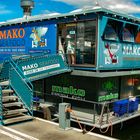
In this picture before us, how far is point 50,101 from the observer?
20609 mm

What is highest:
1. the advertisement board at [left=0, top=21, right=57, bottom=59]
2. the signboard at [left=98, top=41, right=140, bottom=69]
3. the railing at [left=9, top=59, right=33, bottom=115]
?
the advertisement board at [left=0, top=21, right=57, bottom=59]

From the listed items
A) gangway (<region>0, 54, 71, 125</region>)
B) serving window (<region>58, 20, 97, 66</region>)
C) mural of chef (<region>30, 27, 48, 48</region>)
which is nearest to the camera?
gangway (<region>0, 54, 71, 125</region>)

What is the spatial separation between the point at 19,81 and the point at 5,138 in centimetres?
386

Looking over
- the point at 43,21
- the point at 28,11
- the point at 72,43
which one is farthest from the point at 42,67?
the point at 28,11

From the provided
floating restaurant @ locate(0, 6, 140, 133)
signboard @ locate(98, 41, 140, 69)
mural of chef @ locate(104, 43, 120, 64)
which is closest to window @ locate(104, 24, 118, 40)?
floating restaurant @ locate(0, 6, 140, 133)

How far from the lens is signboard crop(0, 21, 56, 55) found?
20.1 meters

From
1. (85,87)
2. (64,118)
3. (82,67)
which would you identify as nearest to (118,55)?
(82,67)

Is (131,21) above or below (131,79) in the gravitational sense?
above

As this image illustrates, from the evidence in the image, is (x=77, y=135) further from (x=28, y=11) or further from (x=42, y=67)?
(x=28, y=11)

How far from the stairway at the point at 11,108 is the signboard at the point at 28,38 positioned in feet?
18.1

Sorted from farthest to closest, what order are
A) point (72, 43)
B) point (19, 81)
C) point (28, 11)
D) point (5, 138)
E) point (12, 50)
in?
point (28, 11)
point (12, 50)
point (72, 43)
point (19, 81)
point (5, 138)

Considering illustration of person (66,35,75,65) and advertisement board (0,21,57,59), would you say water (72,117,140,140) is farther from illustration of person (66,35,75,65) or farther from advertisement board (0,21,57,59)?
advertisement board (0,21,57,59)

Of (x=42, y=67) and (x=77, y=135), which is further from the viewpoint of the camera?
(x=42, y=67)

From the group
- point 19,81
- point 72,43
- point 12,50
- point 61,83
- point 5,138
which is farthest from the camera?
point 12,50
